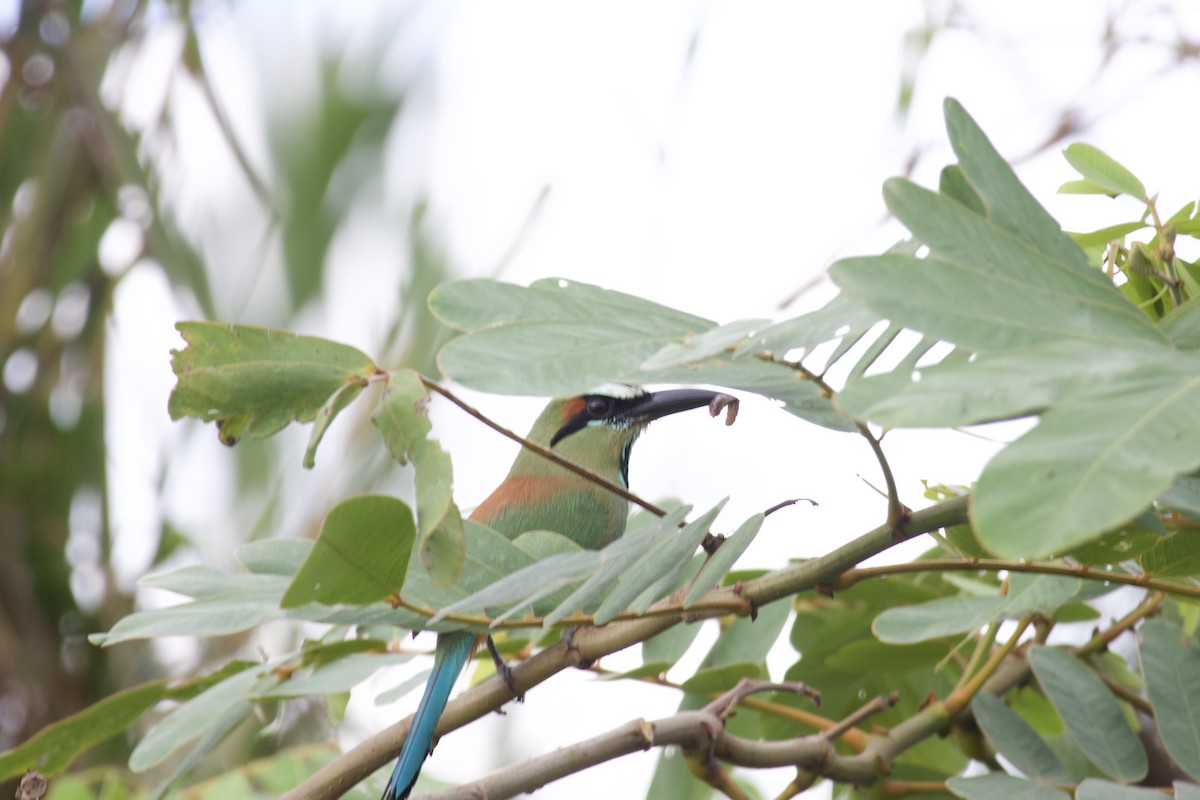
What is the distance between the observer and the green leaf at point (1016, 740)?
→ 131cm

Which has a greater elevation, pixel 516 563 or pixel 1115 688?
pixel 516 563

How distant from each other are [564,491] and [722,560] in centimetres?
120

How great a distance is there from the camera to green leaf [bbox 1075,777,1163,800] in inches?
41.2

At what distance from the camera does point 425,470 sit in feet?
2.99

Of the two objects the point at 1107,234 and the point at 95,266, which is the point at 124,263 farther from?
the point at 1107,234

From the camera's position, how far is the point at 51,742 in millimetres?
1471

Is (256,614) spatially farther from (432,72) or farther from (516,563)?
(432,72)

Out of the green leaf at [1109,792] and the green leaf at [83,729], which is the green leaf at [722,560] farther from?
the green leaf at [83,729]

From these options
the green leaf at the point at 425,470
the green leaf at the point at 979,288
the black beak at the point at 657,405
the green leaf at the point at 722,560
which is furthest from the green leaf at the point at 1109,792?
the black beak at the point at 657,405

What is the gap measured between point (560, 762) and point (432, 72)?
7.90 ft

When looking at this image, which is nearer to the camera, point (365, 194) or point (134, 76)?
point (365, 194)

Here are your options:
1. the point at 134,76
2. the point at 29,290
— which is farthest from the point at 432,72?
the point at 29,290

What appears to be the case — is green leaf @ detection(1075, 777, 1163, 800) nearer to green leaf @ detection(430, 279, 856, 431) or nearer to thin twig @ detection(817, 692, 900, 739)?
thin twig @ detection(817, 692, 900, 739)


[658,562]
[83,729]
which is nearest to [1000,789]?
[658,562]
